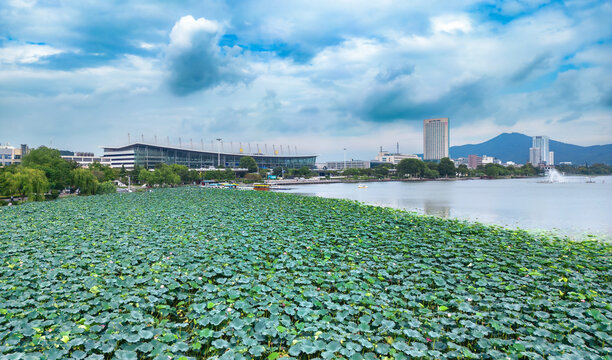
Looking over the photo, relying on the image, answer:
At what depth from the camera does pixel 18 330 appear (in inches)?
146

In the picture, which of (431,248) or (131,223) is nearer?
(431,248)

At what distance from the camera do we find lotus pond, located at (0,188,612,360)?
143 inches

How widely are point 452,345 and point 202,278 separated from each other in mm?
3906

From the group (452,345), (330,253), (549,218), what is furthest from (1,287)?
(549,218)

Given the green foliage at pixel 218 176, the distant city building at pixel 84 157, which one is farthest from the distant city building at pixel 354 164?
the distant city building at pixel 84 157

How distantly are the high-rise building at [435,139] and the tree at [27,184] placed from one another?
18908 cm

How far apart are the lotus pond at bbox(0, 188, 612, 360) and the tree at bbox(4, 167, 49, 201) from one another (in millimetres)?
19709

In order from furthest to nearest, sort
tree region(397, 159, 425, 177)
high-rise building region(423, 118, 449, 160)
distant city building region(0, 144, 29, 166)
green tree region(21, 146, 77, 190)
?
high-rise building region(423, 118, 449, 160) → tree region(397, 159, 425, 177) → distant city building region(0, 144, 29, 166) → green tree region(21, 146, 77, 190)

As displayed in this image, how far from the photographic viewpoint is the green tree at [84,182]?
31.3 metres

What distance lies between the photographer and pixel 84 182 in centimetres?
3156

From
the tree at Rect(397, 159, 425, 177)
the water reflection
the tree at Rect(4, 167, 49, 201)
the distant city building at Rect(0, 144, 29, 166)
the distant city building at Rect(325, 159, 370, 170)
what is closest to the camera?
the water reflection

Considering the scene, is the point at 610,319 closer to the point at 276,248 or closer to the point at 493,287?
the point at 493,287

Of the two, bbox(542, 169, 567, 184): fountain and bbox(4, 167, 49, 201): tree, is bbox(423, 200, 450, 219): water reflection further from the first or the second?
bbox(542, 169, 567, 184): fountain

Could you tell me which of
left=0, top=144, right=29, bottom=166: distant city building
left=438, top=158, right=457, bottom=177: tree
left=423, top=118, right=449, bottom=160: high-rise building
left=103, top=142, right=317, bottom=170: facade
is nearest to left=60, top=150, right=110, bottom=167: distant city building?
left=103, top=142, right=317, bottom=170: facade
